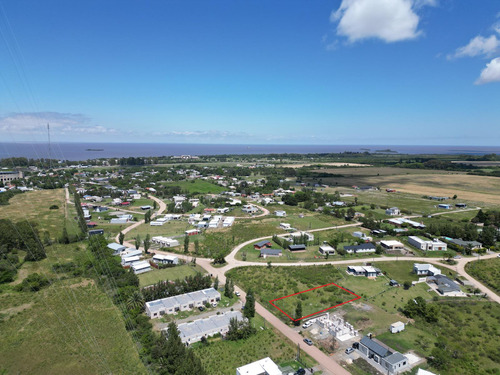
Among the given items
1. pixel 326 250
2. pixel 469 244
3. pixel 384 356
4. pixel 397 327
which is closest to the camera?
pixel 384 356

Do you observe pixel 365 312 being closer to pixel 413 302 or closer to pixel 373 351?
pixel 413 302

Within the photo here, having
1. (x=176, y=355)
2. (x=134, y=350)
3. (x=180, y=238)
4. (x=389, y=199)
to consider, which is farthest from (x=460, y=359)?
(x=389, y=199)

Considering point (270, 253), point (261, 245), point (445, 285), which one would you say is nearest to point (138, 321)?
point (270, 253)

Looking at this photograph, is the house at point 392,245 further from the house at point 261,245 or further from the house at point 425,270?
the house at point 261,245

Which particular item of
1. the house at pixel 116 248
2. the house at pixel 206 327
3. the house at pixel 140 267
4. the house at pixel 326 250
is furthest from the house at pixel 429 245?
the house at pixel 116 248

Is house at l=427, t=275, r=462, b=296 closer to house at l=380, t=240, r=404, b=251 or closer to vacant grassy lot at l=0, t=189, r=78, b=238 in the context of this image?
house at l=380, t=240, r=404, b=251

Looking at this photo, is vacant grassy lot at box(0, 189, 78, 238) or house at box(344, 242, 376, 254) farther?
vacant grassy lot at box(0, 189, 78, 238)

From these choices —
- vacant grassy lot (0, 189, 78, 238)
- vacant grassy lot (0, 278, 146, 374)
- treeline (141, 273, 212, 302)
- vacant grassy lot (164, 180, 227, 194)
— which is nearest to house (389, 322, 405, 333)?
treeline (141, 273, 212, 302)

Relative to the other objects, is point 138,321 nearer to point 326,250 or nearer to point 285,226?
point 326,250
